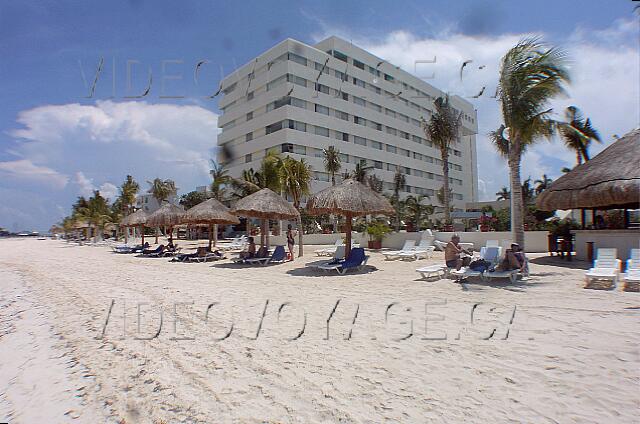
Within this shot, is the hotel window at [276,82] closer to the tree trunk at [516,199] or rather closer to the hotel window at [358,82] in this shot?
the hotel window at [358,82]

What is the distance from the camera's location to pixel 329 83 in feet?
151

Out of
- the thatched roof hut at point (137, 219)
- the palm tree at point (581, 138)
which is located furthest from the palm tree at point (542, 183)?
the thatched roof hut at point (137, 219)

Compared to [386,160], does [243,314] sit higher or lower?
lower

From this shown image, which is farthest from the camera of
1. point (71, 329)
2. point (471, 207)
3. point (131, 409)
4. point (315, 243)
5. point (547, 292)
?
point (471, 207)

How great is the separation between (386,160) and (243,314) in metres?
47.5

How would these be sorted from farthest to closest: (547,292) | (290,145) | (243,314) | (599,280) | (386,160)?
(386,160)
(290,145)
(599,280)
(547,292)
(243,314)

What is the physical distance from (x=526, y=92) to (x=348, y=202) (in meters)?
6.24

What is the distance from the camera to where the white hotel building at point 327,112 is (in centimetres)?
4334

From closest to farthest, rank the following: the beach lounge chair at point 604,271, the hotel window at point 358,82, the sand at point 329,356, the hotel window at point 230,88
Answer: the sand at point 329,356, the beach lounge chair at point 604,271, the hotel window at point 358,82, the hotel window at point 230,88

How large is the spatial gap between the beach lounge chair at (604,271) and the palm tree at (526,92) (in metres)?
2.31

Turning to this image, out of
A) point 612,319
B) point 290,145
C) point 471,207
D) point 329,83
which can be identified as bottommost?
point 612,319

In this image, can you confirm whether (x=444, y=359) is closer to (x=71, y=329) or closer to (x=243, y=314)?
(x=243, y=314)

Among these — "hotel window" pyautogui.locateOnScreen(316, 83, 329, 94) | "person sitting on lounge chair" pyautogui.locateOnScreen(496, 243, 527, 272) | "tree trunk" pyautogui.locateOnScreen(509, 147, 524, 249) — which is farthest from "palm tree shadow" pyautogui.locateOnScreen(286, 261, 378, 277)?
"hotel window" pyautogui.locateOnScreen(316, 83, 329, 94)

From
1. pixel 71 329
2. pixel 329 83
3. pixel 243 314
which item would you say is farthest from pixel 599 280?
pixel 329 83
